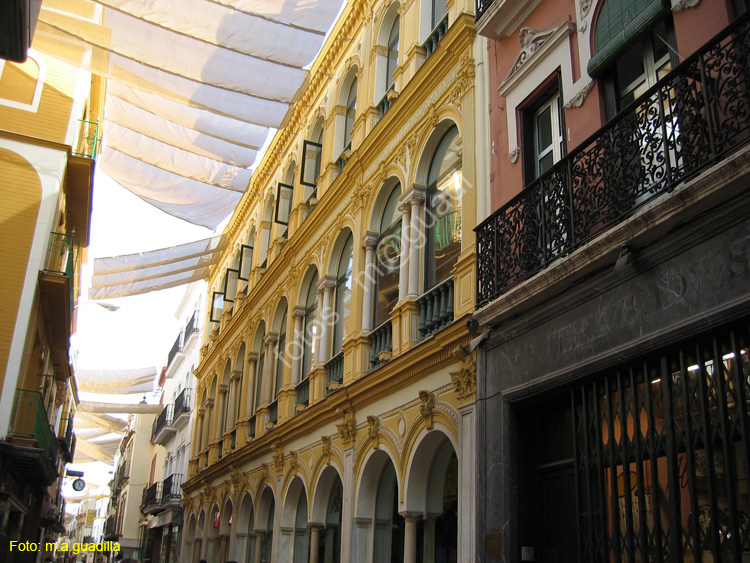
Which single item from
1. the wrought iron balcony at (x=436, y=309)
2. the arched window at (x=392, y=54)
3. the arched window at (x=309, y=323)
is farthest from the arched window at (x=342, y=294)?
the wrought iron balcony at (x=436, y=309)

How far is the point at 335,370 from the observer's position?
1420 cm

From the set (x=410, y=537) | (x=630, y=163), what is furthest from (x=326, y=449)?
(x=630, y=163)

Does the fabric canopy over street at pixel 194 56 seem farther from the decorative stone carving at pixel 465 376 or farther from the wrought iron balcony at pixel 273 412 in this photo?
the decorative stone carving at pixel 465 376

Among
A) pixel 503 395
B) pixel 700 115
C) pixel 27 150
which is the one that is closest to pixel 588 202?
pixel 700 115

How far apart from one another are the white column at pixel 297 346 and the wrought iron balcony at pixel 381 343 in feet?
14.1

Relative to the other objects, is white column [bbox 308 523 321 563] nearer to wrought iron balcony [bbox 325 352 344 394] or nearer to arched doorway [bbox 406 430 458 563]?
wrought iron balcony [bbox 325 352 344 394]

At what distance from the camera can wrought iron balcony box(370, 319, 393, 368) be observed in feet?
38.5

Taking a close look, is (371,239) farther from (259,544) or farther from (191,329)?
(191,329)

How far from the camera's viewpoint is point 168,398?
41.2 meters

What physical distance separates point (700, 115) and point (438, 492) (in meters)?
6.76

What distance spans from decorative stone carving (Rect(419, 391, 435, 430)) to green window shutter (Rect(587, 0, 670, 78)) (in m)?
4.62

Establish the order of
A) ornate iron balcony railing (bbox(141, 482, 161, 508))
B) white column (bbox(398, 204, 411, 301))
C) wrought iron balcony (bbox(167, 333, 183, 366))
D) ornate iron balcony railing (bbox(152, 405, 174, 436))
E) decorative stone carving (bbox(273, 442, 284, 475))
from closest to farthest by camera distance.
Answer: white column (bbox(398, 204, 411, 301)) < decorative stone carving (bbox(273, 442, 284, 475)) < ornate iron balcony railing (bbox(141, 482, 161, 508)) < ornate iron balcony railing (bbox(152, 405, 174, 436)) < wrought iron balcony (bbox(167, 333, 183, 366))

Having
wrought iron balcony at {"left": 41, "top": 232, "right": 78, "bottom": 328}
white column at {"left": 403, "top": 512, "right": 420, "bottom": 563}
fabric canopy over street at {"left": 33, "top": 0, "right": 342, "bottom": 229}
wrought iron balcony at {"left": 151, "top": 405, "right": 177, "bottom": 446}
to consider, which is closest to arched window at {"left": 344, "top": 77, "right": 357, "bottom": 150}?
fabric canopy over street at {"left": 33, "top": 0, "right": 342, "bottom": 229}

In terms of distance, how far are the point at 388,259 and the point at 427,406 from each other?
11.5 feet
